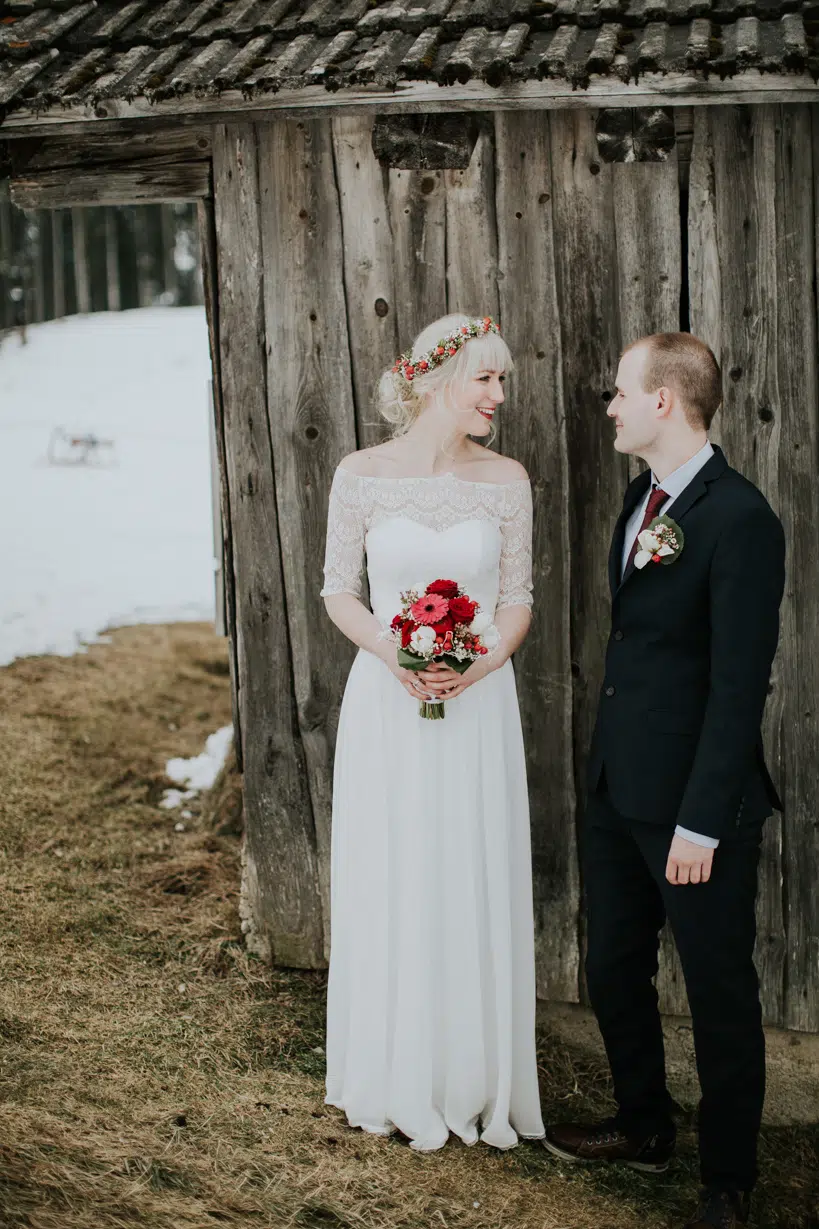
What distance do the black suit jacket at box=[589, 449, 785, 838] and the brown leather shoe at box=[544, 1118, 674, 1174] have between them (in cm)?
120

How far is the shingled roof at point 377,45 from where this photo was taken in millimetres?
3385

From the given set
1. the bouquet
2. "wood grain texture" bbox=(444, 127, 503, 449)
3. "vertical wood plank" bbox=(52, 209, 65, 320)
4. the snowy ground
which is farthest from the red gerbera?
"vertical wood plank" bbox=(52, 209, 65, 320)

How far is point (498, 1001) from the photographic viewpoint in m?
3.65

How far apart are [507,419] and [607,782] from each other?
149 centimetres

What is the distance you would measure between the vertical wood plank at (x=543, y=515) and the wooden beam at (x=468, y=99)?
299 mm

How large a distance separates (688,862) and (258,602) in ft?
7.19

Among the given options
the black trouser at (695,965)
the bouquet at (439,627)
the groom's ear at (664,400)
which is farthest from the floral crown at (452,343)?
the black trouser at (695,965)

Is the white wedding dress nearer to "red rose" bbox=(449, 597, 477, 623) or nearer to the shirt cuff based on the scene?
"red rose" bbox=(449, 597, 477, 623)

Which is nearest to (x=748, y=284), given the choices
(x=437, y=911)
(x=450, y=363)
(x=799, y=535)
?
(x=799, y=535)

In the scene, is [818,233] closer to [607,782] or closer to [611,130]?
[611,130]

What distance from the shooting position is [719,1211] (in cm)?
327

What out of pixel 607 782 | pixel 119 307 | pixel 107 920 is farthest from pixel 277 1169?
pixel 119 307

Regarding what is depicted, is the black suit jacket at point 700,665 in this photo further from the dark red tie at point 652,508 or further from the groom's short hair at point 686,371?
the groom's short hair at point 686,371

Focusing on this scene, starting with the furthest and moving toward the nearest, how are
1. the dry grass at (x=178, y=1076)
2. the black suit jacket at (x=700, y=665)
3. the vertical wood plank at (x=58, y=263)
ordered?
1. the vertical wood plank at (x=58, y=263)
2. the dry grass at (x=178, y=1076)
3. the black suit jacket at (x=700, y=665)
